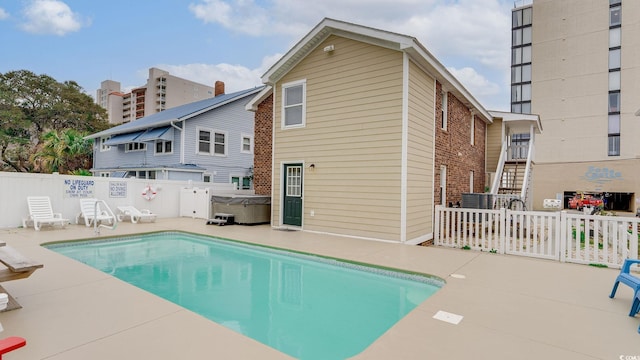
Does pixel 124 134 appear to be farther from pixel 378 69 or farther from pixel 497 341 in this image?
pixel 497 341

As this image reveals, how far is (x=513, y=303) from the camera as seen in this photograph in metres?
4.38

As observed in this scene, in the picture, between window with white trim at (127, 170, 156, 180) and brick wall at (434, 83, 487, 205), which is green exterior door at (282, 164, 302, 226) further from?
window with white trim at (127, 170, 156, 180)

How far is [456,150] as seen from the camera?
1187cm

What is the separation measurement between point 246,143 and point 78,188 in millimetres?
10557

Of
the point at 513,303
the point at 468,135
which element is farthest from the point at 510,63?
the point at 513,303

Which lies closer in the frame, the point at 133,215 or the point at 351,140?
the point at 351,140

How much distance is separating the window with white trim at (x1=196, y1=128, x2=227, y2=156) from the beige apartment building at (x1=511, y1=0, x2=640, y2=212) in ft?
98.0

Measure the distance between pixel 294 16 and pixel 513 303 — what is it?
14945 mm

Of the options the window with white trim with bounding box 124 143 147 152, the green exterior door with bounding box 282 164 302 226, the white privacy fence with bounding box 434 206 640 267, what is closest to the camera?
the white privacy fence with bounding box 434 206 640 267

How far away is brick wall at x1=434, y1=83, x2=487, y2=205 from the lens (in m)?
10.5

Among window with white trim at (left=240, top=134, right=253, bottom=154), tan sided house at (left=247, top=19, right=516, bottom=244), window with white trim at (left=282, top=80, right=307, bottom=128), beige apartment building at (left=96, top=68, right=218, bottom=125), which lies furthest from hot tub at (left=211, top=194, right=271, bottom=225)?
beige apartment building at (left=96, top=68, right=218, bottom=125)

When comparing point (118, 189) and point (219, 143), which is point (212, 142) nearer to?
point (219, 143)

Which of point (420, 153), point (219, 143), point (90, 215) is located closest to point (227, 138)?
point (219, 143)

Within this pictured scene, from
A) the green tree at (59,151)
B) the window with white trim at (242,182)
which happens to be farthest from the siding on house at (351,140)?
the green tree at (59,151)
